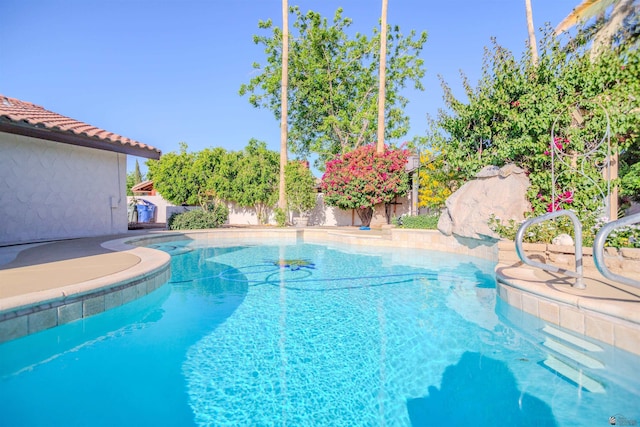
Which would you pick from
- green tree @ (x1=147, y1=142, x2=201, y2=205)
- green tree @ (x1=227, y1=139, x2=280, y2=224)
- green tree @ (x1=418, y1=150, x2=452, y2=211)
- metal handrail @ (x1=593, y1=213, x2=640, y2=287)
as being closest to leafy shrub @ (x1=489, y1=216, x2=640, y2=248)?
metal handrail @ (x1=593, y1=213, x2=640, y2=287)

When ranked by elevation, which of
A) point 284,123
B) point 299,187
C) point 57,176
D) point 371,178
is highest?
point 284,123

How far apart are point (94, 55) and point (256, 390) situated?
1919 centimetres

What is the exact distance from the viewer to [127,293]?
4.86 metres

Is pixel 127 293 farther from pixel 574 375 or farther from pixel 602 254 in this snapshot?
pixel 602 254

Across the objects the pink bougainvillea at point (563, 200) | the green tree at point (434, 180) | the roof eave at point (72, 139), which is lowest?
the pink bougainvillea at point (563, 200)

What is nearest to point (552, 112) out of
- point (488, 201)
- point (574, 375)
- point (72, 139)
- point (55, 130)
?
point (488, 201)

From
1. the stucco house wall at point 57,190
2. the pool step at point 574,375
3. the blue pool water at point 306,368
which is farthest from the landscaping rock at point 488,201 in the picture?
the stucco house wall at point 57,190

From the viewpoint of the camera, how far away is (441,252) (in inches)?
448

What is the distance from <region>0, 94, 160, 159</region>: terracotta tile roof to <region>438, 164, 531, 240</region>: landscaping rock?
33.5 feet

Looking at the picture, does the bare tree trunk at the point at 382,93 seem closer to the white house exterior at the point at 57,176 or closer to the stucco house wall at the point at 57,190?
the white house exterior at the point at 57,176

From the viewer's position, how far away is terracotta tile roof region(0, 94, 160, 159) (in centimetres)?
771

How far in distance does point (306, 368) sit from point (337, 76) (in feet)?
75.3

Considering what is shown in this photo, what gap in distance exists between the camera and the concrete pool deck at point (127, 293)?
3400 mm

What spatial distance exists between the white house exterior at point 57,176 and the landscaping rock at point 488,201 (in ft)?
33.5
